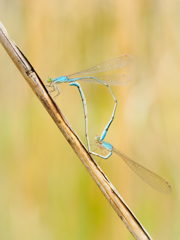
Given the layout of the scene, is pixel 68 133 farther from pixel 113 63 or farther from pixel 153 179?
pixel 113 63

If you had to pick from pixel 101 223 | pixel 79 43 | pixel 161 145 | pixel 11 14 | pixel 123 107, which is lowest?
pixel 101 223

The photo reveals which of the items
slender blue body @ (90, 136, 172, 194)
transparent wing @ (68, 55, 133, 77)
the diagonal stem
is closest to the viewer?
the diagonal stem

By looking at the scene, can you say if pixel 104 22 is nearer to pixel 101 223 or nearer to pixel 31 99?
pixel 31 99

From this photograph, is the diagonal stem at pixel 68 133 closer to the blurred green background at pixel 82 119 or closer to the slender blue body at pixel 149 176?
the slender blue body at pixel 149 176

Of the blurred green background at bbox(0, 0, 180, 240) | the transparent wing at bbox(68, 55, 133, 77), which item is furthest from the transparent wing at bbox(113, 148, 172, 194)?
the transparent wing at bbox(68, 55, 133, 77)

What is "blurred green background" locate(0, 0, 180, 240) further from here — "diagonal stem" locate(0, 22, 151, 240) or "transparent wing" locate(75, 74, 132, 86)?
"diagonal stem" locate(0, 22, 151, 240)

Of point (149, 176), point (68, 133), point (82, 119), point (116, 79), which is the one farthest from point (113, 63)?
point (68, 133)

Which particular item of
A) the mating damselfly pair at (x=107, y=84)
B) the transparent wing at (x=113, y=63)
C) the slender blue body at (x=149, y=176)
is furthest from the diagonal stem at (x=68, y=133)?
the transparent wing at (x=113, y=63)

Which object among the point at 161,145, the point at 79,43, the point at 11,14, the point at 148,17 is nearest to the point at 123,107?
the point at 161,145
